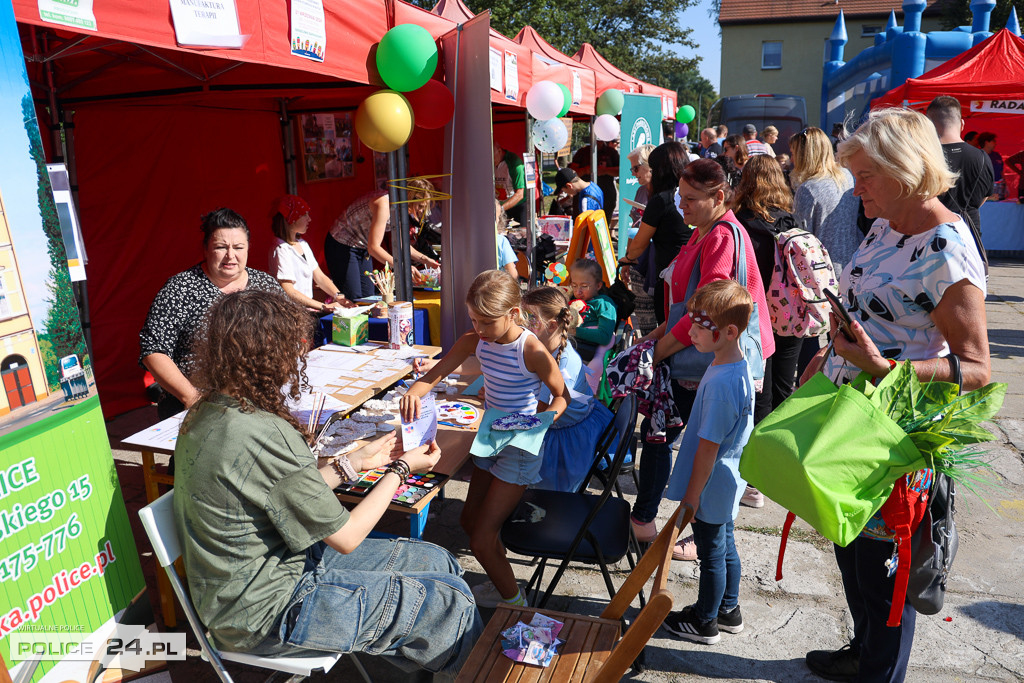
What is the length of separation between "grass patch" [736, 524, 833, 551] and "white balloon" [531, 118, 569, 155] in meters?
6.09

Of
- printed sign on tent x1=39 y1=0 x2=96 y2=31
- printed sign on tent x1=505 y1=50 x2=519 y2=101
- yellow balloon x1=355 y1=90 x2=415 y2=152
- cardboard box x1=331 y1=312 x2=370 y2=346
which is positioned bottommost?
cardboard box x1=331 y1=312 x2=370 y2=346

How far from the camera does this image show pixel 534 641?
1950 millimetres

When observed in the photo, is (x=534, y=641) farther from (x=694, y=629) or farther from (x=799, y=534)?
(x=799, y=534)

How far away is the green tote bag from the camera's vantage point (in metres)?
1.67

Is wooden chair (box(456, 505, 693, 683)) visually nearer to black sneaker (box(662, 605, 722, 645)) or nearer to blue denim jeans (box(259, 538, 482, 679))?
blue denim jeans (box(259, 538, 482, 679))

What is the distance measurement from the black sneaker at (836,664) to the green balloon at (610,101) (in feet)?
28.7

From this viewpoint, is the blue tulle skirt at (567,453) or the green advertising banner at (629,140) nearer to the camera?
the blue tulle skirt at (567,453)

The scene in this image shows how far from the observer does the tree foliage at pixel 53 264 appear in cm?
200

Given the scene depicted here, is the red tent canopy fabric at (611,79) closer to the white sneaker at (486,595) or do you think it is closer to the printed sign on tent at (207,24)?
the printed sign on tent at (207,24)

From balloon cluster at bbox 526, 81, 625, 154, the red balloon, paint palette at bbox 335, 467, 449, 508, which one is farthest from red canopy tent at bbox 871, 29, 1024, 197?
paint palette at bbox 335, 467, 449, 508

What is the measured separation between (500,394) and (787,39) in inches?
1404

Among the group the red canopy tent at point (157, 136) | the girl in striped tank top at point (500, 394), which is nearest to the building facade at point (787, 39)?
the red canopy tent at point (157, 136)

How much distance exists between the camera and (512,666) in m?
1.89

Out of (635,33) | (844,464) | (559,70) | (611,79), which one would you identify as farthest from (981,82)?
(635,33)
